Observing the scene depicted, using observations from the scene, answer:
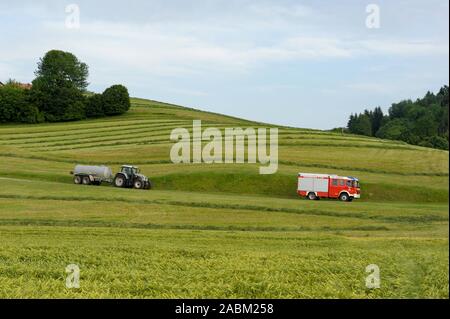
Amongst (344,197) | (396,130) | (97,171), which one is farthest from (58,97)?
(344,197)

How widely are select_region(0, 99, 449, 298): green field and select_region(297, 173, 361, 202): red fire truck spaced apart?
1.25 metres

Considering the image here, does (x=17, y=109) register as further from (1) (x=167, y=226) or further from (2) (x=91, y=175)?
(1) (x=167, y=226)

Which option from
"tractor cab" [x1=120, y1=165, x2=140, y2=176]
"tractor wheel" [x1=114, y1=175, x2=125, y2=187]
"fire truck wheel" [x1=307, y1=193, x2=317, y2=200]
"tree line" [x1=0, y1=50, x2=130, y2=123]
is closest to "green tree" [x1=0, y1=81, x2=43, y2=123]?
"tree line" [x1=0, y1=50, x2=130, y2=123]

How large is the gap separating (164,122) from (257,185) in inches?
1744

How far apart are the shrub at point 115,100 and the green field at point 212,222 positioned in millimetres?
10688

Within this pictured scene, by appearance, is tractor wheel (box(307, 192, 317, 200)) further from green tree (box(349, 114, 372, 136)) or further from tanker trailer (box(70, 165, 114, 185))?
green tree (box(349, 114, 372, 136))

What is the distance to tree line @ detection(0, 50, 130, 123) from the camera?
93.4 metres

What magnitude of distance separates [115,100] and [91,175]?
176 ft

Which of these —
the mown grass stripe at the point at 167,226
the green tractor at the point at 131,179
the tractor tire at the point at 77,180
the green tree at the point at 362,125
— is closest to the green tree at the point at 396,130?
the green tree at the point at 362,125

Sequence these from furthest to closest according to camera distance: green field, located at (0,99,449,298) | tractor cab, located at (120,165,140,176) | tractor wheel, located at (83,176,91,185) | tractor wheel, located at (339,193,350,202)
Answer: tractor wheel, located at (83,176,91,185) → tractor cab, located at (120,165,140,176) → tractor wheel, located at (339,193,350,202) → green field, located at (0,99,449,298)

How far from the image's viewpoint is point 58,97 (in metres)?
95.2
